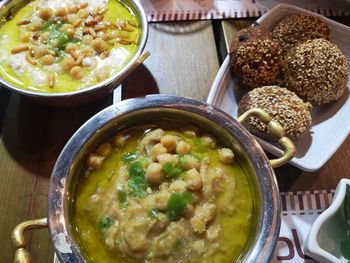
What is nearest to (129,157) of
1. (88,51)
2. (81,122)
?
(81,122)

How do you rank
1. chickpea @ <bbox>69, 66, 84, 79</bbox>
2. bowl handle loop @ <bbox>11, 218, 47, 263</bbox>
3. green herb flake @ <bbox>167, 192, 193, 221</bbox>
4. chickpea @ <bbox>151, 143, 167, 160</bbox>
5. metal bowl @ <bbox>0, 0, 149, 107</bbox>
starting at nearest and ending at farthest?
1. bowl handle loop @ <bbox>11, 218, 47, 263</bbox>
2. green herb flake @ <bbox>167, 192, 193, 221</bbox>
3. chickpea @ <bbox>151, 143, 167, 160</bbox>
4. metal bowl @ <bbox>0, 0, 149, 107</bbox>
5. chickpea @ <bbox>69, 66, 84, 79</bbox>

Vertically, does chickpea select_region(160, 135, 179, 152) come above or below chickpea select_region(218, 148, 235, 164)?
above

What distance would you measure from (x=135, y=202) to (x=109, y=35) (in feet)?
2.93

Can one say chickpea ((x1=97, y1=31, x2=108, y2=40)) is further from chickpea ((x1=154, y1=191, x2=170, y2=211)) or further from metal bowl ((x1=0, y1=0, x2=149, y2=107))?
chickpea ((x1=154, y1=191, x2=170, y2=211))

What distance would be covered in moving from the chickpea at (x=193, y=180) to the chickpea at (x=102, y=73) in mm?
654

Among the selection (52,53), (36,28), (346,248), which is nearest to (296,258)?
(346,248)

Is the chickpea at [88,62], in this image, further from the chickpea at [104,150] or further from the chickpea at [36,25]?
the chickpea at [104,150]

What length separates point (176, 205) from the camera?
3.72ft


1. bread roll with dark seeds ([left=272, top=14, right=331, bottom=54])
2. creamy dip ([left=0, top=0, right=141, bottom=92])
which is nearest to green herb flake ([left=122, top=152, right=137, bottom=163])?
creamy dip ([left=0, top=0, right=141, bottom=92])

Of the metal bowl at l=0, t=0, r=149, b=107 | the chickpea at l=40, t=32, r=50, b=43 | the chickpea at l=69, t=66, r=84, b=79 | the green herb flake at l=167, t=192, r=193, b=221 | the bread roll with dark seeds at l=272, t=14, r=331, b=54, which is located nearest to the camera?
the green herb flake at l=167, t=192, r=193, b=221

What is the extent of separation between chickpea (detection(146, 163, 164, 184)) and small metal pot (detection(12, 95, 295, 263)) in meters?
0.21

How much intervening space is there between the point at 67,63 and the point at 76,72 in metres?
0.06

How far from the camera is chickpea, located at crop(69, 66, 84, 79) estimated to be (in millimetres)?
1625

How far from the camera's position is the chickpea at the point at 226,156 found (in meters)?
1.28
